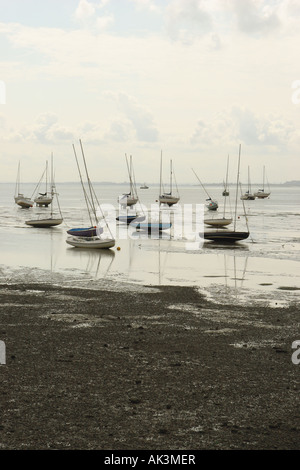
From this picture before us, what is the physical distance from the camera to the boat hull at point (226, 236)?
48375 millimetres

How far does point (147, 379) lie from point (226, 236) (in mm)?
36665

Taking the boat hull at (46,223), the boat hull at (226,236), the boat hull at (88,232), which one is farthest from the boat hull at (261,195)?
the boat hull at (88,232)

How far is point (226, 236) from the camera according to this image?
48.5 meters

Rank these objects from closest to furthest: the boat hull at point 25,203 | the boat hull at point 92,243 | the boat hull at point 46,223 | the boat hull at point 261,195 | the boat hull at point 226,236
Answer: the boat hull at point 92,243, the boat hull at point 226,236, the boat hull at point 46,223, the boat hull at point 25,203, the boat hull at point 261,195

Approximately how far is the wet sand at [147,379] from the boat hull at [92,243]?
21838 millimetres

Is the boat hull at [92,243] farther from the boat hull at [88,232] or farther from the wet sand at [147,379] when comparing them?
the wet sand at [147,379]

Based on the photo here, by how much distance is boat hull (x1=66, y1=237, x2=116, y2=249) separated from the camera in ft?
141

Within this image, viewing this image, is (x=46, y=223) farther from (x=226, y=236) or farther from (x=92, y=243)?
(x=226, y=236)

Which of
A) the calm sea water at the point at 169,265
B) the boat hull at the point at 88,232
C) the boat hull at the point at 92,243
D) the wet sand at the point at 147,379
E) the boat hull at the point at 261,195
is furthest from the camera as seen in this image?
the boat hull at the point at 261,195

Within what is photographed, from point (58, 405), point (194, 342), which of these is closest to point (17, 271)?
point (194, 342)

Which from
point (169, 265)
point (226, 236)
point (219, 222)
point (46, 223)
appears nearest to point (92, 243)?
point (169, 265)
